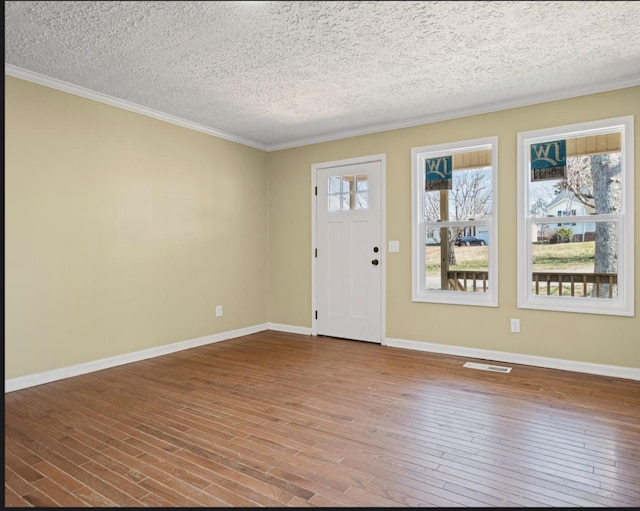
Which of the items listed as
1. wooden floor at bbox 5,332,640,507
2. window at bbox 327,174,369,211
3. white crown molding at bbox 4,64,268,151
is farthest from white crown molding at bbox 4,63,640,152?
wooden floor at bbox 5,332,640,507

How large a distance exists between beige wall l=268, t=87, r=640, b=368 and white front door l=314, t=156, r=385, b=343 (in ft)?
0.51

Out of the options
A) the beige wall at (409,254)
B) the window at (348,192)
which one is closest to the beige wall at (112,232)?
the beige wall at (409,254)

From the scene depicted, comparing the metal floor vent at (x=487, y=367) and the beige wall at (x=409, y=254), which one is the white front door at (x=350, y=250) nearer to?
the beige wall at (x=409, y=254)

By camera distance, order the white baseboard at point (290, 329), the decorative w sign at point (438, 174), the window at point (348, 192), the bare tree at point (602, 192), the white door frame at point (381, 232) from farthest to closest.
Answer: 1. the white baseboard at point (290, 329)
2. the window at point (348, 192)
3. the white door frame at point (381, 232)
4. the decorative w sign at point (438, 174)
5. the bare tree at point (602, 192)

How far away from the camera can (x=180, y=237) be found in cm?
471

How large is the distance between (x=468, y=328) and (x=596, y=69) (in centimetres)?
263

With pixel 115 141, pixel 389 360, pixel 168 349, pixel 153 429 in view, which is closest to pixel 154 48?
pixel 115 141

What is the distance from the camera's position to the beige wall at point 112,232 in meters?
3.38

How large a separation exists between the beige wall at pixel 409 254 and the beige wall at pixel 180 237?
0.01 metres

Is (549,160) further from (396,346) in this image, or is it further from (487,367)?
(396,346)

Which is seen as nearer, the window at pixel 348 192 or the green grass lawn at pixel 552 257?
the green grass lawn at pixel 552 257

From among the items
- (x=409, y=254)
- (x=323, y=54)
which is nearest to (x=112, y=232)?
(x=323, y=54)

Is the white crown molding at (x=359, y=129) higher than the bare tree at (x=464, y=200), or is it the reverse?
the white crown molding at (x=359, y=129)

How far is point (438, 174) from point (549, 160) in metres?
1.11
